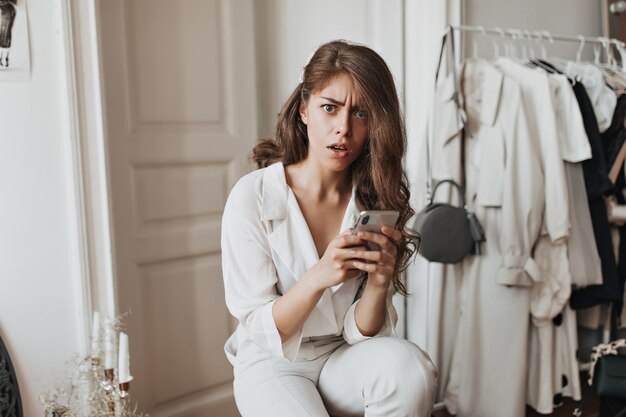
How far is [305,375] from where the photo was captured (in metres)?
1.04

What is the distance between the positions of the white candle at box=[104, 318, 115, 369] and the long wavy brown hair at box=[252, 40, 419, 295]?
0.59 metres

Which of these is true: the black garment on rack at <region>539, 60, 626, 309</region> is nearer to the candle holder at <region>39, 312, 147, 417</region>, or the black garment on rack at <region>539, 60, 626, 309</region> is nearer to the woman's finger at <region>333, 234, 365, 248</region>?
the woman's finger at <region>333, 234, 365, 248</region>

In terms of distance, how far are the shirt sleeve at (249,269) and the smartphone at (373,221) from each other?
211 millimetres

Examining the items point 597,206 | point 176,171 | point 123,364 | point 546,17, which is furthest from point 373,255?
point 546,17

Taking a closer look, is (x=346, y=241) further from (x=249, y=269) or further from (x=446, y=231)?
(x=446, y=231)

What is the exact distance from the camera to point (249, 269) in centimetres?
103

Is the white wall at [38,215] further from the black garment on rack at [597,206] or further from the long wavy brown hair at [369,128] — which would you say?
the black garment on rack at [597,206]

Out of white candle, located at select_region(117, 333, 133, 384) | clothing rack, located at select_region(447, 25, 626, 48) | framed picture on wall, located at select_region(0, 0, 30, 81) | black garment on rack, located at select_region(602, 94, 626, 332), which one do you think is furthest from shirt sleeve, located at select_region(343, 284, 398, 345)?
black garment on rack, located at select_region(602, 94, 626, 332)

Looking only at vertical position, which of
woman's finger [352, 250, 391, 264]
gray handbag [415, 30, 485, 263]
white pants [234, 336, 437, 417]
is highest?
woman's finger [352, 250, 391, 264]

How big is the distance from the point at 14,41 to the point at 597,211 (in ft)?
6.09

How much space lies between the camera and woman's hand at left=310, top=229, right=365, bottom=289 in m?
0.92

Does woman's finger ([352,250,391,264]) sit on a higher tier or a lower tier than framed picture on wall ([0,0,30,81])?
lower

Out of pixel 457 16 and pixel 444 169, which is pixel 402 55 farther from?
pixel 444 169

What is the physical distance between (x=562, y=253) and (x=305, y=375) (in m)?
1.16
